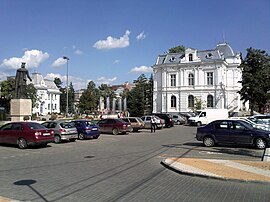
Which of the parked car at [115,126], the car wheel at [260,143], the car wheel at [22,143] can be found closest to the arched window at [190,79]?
the parked car at [115,126]

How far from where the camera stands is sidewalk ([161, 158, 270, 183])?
879cm

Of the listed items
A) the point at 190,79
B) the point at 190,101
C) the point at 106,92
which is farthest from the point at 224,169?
the point at 106,92

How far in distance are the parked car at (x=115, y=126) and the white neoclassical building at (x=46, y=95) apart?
82.3m

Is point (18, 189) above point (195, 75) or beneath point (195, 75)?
beneath

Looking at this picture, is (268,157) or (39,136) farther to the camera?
(39,136)

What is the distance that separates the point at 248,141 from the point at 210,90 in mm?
52098

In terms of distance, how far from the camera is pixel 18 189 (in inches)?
299

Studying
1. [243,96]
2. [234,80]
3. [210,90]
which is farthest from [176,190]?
[234,80]

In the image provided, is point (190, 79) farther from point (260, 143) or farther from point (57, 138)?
point (260, 143)

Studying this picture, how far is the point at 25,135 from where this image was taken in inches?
643

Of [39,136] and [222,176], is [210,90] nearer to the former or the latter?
[39,136]

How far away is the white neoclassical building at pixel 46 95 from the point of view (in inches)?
4291

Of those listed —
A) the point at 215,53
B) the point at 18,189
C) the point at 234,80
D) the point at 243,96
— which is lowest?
the point at 18,189

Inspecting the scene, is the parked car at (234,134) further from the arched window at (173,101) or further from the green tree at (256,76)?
Answer: the arched window at (173,101)
